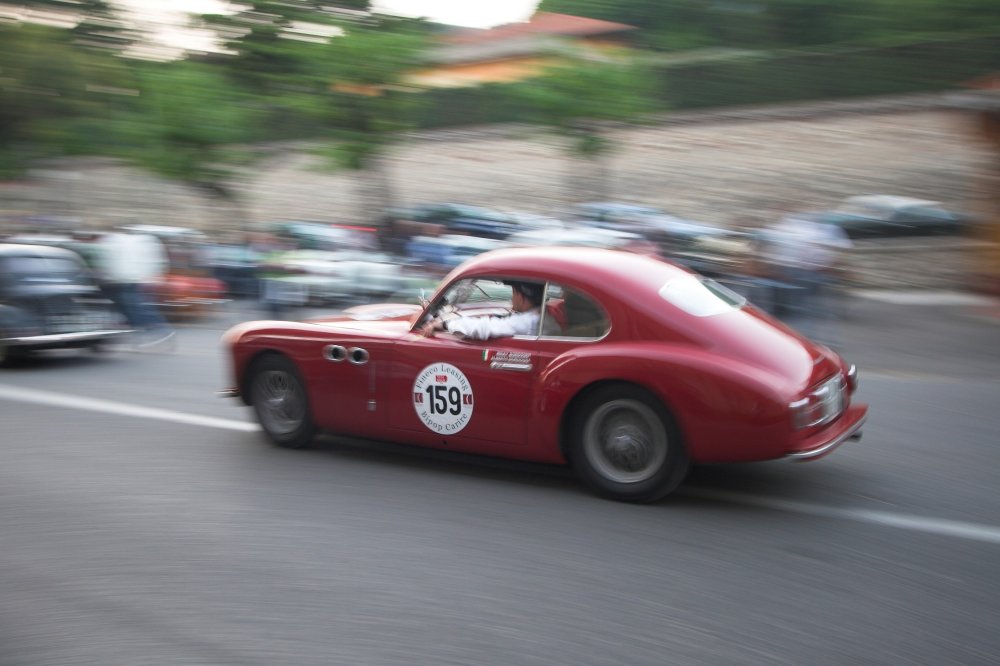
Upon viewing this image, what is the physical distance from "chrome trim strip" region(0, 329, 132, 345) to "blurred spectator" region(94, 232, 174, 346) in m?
0.67

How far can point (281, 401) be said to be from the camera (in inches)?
289

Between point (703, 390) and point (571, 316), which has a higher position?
point (571, 316)

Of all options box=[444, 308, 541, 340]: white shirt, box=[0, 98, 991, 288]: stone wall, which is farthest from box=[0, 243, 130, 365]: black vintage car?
box=[0, 98, 991, 288]: stone wall

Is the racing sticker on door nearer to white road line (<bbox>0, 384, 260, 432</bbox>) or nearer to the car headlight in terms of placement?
the car headlight

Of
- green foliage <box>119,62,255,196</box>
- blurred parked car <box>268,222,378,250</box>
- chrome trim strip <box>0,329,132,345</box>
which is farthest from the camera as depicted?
green foliage <box>119,62,255,196</box>

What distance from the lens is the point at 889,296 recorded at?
64.1ft

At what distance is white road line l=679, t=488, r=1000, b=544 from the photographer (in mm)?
5352

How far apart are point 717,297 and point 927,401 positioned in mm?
3763

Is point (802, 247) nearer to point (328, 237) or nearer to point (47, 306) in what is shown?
point (47, 306)

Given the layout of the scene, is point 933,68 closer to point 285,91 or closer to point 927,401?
point 285,91

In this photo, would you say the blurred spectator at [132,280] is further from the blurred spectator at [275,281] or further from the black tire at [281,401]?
the black tire at [281,401]

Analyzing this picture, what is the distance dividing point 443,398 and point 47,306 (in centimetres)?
743

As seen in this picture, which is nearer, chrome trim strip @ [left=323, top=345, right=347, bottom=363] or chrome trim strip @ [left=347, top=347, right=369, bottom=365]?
chrome trim strip @ [left=347, top=347, right=369, bottom=365]

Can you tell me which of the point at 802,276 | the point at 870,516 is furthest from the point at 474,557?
the point at 802,276
